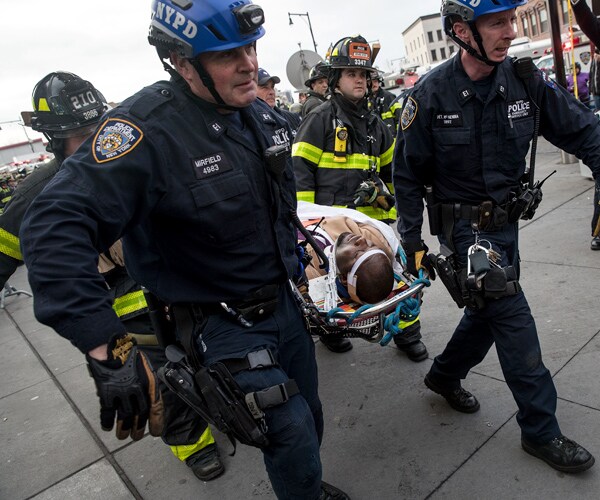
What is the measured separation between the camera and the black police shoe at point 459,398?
279 centimetres

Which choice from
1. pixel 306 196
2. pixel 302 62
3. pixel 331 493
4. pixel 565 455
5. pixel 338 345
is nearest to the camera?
pixel 565 455

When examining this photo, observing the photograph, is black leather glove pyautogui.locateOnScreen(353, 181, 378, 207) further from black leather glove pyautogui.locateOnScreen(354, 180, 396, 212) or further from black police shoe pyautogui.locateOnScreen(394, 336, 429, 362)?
black police shoe pyautogui.locateOnScreen(394, 336, 429, 362)

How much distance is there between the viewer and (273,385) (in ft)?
5.75

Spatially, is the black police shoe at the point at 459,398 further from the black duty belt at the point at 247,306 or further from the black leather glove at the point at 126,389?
the black leather glove at the point at 126,389

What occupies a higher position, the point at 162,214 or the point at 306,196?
the point at 162,214

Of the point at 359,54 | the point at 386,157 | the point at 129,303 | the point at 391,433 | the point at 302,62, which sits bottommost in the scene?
the point at 391,433

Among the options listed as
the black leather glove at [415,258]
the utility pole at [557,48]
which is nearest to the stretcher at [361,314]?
the black leather glove at [415,258]

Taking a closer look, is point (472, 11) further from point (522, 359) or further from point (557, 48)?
point (557, 48)

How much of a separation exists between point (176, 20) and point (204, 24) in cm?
10

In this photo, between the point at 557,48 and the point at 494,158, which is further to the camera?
the point at 557,48

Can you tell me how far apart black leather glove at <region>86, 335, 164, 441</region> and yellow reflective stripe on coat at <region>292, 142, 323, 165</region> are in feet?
7.77

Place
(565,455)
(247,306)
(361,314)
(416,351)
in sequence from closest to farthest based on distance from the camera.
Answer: (247,306) < (361,314) < (565,455) < (416,351)

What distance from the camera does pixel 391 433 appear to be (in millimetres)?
2793

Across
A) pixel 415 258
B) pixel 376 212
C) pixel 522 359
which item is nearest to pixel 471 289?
pixel 522 359
